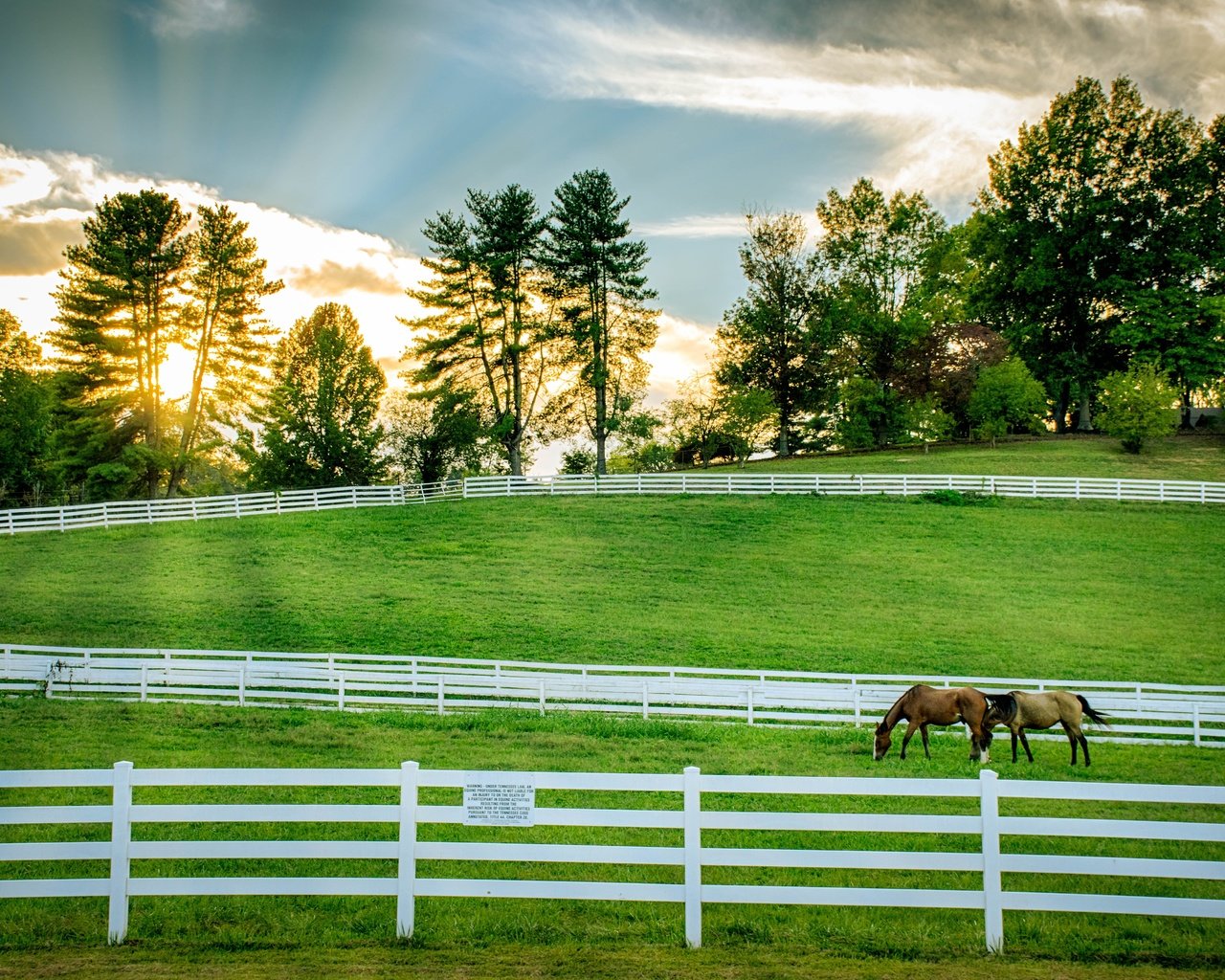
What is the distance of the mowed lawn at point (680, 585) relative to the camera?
20875 millimetres

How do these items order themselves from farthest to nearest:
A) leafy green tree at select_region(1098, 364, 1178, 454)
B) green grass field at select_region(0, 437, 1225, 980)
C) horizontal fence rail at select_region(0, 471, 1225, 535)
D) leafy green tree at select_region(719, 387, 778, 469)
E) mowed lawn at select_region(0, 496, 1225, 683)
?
leafy green tree at select_region(719, 387, 778, 469) → leafy green tree at select_region(1098, 364, 1178, 454) → horizontal fence rail at select_region(0, 471, 1225, 535) → mowed lawn at select_region(0, 496, 1225, 683) → green grass field at select_region(0, 437, 1225, 980)

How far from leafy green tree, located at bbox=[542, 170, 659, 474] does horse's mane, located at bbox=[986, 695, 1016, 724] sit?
3517 centimetres

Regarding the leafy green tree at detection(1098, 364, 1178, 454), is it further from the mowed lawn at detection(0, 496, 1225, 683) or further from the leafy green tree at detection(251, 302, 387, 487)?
the leafy green tree at detection(251, 302, 387, 487)

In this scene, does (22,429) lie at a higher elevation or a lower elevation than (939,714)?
higher

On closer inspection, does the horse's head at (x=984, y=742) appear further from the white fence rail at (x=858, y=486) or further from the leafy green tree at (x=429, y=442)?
the leafy green tree at (x=429, y=442)

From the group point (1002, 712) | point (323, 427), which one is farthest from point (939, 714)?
point (323, 427)

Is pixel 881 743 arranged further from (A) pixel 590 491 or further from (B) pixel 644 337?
(B) pixel 644 337

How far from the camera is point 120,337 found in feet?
139

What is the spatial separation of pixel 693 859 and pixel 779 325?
2140 inches

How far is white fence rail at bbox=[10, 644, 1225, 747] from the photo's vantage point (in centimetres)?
1535

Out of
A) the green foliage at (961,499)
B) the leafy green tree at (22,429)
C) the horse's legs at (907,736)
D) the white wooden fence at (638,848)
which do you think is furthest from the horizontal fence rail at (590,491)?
→ the white wooden fence at (638,848)

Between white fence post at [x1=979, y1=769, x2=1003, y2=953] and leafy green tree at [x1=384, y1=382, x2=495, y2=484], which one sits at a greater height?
leafy green tree at [x1=384, y1=382, x2=495, y2=484]

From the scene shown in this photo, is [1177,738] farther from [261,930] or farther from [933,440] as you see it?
[933,440]

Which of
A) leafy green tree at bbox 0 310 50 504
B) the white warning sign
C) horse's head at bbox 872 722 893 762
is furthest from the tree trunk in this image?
leafy green tree at bbox 0 310 50 504
